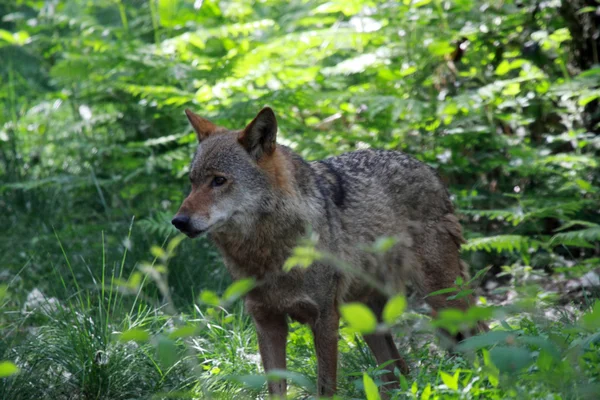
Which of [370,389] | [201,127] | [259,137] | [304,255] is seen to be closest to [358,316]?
[304,255]

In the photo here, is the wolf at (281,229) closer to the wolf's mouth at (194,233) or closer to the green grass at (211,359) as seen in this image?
the wolf's mouth at (194,233)

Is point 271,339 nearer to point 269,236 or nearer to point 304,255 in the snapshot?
point 269,236

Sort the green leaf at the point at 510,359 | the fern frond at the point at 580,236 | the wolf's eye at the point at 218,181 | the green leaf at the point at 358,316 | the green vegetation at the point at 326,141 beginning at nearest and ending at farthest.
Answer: the green leaf at the point at 358,316, the green leaf at the point at 510,359, the wolf's eye at the point at 218,181, the fern frond at the point at 580,236, the green vegetation at the point at 326,141

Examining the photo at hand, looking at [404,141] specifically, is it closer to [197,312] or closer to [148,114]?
[197,312]

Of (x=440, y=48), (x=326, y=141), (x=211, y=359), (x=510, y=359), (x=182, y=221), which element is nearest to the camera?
(x=510, y=359)

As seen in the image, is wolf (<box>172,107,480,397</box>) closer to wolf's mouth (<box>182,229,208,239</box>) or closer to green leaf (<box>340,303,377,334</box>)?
wolf's mouth (<box>182,229,208,239</box>)

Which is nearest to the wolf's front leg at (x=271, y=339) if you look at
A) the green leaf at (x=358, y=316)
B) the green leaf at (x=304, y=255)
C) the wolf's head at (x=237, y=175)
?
the wolf's head at (x=237, y=175)

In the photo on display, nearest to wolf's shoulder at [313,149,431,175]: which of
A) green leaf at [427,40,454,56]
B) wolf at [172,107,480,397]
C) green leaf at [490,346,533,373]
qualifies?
wolf at [172,107,480,397]

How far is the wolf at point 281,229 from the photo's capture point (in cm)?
484

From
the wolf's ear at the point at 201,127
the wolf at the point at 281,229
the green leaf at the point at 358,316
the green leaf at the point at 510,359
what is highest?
the green leaf at the point at 358,316

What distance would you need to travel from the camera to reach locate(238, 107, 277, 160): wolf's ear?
4957 millimetres

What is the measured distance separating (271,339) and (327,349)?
0.41 metres

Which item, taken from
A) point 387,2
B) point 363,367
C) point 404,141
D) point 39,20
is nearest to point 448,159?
point 404,141

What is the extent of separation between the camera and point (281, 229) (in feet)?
16.2
